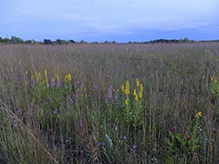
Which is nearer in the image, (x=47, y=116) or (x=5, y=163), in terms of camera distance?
(x=5, y=163)

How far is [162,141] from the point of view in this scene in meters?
1.74

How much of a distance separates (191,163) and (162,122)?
611 millimetres

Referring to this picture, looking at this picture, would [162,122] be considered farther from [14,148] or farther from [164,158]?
[14,148]

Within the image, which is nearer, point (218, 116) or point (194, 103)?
point (218, 116)

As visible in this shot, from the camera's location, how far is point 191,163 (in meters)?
1.36

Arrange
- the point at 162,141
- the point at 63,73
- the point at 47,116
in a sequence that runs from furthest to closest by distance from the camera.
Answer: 1. the point at 63,73
2. the point at 47,116
3. the point at 162,141

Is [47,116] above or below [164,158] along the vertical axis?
above

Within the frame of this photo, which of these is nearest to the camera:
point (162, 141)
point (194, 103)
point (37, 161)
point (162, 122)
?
point (37, 161)

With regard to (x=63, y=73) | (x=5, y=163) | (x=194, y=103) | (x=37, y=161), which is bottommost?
(x=5, y=163)

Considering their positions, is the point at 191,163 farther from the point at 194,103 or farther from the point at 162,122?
the point at 194,103

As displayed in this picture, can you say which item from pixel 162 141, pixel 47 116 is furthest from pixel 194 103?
pixel 47 116

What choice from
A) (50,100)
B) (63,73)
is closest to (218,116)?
(50,100)

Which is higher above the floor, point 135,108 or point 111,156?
point 135,108

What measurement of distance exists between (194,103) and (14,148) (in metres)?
2.59
